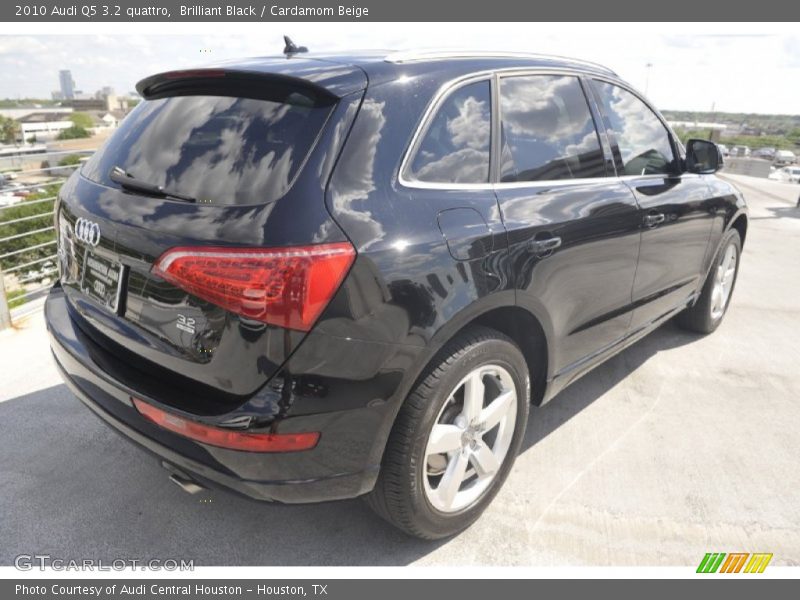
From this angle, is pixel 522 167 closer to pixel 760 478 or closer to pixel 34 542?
pixel 760 478

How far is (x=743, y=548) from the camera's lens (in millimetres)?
2480

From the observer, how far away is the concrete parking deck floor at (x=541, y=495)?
243 centimetres

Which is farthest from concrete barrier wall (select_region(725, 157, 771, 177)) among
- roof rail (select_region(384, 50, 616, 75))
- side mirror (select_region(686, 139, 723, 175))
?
roof rail (select_region(384, 50, 616, 75))

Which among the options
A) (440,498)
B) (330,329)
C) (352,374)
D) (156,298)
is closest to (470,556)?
(440,498)

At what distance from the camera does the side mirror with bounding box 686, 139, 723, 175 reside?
150 inches

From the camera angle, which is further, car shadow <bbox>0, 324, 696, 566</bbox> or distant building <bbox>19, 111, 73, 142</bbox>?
distant building <bbox>19, 111, 73, 142</bbox>

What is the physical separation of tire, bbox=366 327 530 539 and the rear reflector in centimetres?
36

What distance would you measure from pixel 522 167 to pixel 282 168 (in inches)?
44.6

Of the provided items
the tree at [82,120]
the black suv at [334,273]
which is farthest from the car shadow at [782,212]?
the tree at [82,120]

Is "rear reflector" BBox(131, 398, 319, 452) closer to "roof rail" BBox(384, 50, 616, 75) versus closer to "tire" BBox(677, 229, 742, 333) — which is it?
"roof rail" BBox(384, 50, 616, 75)

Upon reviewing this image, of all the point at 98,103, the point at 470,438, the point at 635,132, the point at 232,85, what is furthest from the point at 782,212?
the point at 98,103

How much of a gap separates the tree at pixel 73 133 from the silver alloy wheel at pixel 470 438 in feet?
313

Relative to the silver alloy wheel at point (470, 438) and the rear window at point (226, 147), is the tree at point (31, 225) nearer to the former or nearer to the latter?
the rear window at point (226, 147)

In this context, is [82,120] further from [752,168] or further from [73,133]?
[752,168]
